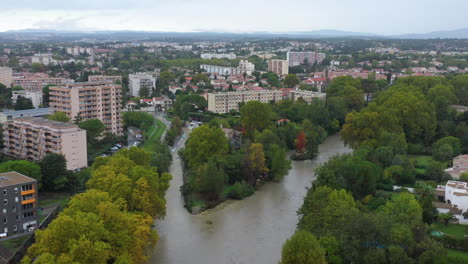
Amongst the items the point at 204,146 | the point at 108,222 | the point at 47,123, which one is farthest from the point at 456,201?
the point at 47,123

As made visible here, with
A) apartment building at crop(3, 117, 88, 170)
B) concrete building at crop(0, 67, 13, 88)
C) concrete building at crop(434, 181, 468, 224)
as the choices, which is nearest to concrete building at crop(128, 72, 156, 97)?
concrete building at crop(0, 67, 13, 88)

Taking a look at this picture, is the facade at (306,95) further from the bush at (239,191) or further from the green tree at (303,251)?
the green tree at (303,251)

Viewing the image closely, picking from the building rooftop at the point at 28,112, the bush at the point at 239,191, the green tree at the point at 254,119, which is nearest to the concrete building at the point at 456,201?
the bush at the point at 239,191

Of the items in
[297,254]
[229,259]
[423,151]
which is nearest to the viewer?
[297,254]

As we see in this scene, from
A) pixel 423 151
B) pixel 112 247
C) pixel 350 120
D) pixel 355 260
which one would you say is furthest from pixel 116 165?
pixel 423 151

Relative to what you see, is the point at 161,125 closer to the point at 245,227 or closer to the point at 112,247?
the point at 245,227

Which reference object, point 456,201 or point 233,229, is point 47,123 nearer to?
point 233,229
